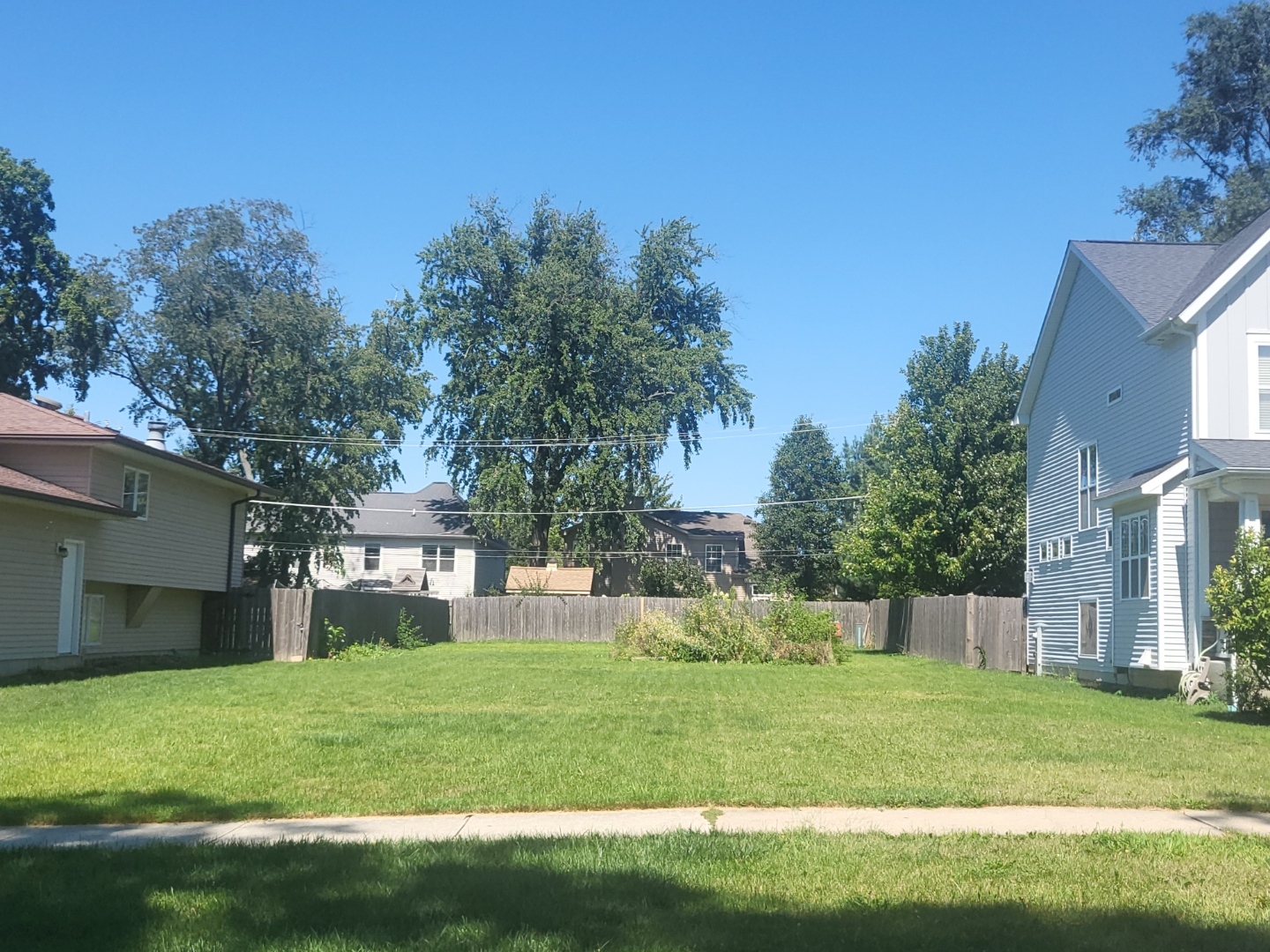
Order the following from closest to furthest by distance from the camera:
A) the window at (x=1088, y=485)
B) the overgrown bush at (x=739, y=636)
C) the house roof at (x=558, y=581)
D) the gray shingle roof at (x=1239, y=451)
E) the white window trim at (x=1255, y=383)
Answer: the gray shingle roof at (x=1239, y=451), the white window trim at (x=1255, y=383), the window at (x=1088, y=485), the overgrown bush at (x=739, y=636), the house roof at (x=558, y=581)

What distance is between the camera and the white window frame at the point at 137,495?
23.7 m

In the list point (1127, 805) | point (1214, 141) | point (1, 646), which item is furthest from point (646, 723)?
point (1214, 141)

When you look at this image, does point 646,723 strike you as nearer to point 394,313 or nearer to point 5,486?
point 5,486

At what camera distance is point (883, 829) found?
7.50m

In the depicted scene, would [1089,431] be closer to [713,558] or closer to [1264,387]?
[1264,387]

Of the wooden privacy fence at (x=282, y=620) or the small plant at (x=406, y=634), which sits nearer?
the wooden privacy fence at (x=282, y=620)

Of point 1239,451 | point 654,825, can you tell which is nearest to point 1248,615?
point 1239,451

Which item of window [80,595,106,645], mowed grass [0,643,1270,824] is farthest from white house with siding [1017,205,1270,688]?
window [80,595,106,645]

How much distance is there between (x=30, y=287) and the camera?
43188 millimetres

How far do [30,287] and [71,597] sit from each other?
25560 millimetres

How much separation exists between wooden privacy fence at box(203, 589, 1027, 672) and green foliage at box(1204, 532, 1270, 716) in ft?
39.8

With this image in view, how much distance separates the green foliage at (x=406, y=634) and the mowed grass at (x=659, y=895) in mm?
28395

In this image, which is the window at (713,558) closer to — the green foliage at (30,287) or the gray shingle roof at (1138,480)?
the green foliage at (30,287)

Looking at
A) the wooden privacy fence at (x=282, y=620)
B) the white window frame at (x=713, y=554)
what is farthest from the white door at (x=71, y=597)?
the white window frame at (x=713, y=554)
